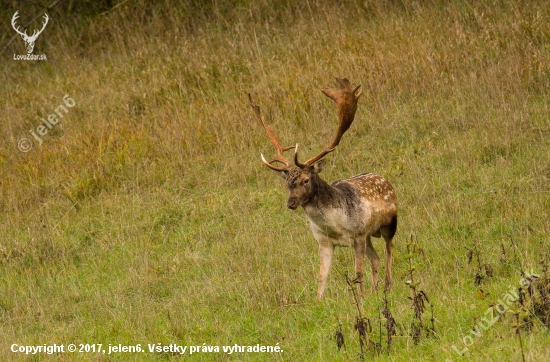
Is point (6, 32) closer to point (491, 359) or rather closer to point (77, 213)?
point (77, 213)

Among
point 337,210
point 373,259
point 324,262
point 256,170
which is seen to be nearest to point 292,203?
point 337,210

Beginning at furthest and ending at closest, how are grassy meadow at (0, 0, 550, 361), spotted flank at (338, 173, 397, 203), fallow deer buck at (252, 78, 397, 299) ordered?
spotted flank at (338, 173, 397, 203)
fallow deer buck at (252, 78, 397, 299)
grassy meadow at (0, 0, 550, 361)

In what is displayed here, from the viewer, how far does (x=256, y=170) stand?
1127cm

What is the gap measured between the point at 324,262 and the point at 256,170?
3.64 meters

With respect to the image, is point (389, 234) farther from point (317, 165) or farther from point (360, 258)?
point (317, 165)

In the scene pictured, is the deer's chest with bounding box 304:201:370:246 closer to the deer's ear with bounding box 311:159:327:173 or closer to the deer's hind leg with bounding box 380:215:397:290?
the deer's ear with bounding box 311:159:327:173

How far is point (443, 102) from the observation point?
11.7 metres

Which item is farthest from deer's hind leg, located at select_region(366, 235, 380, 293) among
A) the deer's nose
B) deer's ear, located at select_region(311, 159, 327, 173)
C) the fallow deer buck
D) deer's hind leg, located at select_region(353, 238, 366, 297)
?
the deer's nose

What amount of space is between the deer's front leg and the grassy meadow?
178 millimetres

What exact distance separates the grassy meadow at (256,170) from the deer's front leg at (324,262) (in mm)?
178

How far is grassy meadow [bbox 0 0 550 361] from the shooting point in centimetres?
741

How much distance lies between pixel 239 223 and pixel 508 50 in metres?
5.08

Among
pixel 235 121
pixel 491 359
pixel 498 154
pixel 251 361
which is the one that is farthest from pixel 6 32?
pixel 491 359

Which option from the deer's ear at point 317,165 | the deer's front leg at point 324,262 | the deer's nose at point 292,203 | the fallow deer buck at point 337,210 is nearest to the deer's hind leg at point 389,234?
the fallow deer buck at point 337,210
